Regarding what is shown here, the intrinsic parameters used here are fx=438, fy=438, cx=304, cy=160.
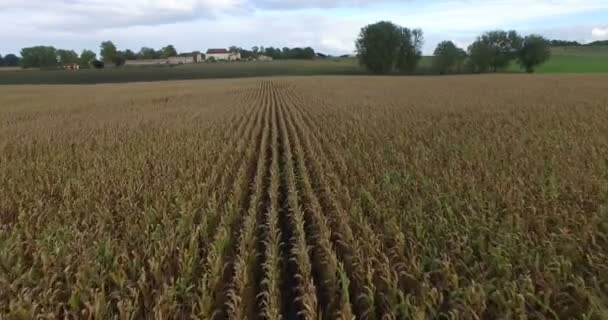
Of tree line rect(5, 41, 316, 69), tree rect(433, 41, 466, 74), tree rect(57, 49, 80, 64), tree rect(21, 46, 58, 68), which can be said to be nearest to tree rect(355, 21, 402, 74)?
tree rect(433, 41, 466, 74)

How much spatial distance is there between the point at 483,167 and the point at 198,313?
6144 millimetres

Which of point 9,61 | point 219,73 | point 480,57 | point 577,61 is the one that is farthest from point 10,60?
point 577,61

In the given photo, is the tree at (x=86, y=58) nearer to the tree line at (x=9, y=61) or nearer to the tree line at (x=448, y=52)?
A: the tree line at (x=9, y=61)

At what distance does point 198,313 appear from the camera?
4.00 metres

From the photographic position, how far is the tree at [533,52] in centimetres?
9050

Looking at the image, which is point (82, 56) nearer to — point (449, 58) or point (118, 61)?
point (118, 61)

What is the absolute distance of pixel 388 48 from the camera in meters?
102

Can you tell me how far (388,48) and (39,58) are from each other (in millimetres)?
115517

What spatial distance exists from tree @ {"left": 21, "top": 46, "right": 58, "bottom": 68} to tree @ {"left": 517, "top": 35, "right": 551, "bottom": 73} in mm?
141984

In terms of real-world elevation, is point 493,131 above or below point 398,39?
below

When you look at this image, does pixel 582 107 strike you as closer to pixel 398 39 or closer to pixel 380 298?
pixel 380 298

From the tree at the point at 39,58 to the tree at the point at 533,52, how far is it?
141984 millimetres

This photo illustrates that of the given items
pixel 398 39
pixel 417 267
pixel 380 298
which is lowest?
pixel 380 298

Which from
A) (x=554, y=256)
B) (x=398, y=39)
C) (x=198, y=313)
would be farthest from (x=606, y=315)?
(x=398, y=39)
